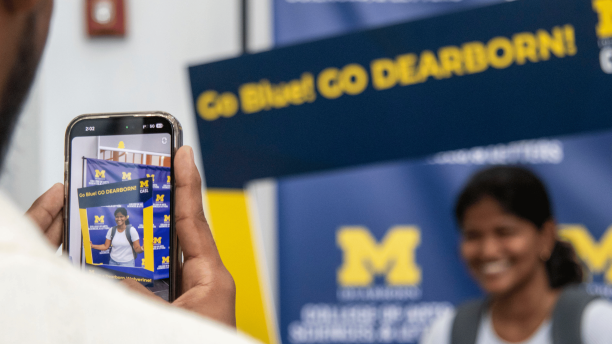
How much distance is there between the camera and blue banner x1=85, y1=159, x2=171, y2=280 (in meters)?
0.44

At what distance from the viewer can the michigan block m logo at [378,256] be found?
1.59 m

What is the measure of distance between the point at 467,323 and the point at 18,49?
131cm

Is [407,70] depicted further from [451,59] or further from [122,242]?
A: [122,242]

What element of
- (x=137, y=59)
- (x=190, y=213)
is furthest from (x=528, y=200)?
(x=190, y=213)

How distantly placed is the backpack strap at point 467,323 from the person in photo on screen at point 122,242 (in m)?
1.10

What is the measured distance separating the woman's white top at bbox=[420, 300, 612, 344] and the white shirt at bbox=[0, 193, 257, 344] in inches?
46.6

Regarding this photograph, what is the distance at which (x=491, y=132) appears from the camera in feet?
3.80

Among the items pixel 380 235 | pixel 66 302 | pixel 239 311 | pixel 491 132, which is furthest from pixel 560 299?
pixel 66 302

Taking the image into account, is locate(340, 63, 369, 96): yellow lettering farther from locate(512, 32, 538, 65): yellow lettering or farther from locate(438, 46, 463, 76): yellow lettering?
locate(512, 32, 538, 65): yellow lettering

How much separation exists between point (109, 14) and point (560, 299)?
1320mm

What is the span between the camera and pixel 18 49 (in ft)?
0.87

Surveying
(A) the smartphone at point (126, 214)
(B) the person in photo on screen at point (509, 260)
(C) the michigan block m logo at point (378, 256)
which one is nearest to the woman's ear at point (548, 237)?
(B) the person in photo on screen at point (509, 260)

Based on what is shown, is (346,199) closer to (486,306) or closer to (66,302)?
(486,306)

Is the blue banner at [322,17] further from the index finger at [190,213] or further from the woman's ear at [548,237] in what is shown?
the index finger at [190,213]
